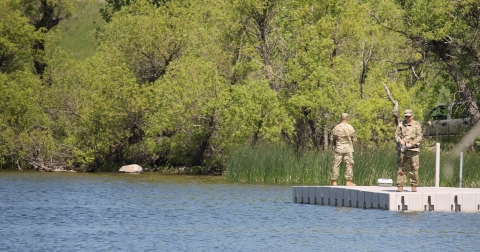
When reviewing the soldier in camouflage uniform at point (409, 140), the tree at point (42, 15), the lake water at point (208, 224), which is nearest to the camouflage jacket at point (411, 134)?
the soldier in camouflage uniform at point (409, 140)

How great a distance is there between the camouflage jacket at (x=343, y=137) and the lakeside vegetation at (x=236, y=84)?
7.44 metres

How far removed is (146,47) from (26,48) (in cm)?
756

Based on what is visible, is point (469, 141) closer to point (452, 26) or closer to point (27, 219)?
point (452, 26)

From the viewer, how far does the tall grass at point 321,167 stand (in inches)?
1109

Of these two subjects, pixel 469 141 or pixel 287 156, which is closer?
pixel 287 156

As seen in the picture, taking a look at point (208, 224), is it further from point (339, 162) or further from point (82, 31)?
point (82, 31)

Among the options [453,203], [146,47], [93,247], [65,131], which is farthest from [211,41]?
[93,247]

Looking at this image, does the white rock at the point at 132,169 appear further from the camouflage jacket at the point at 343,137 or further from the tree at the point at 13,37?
the camouflage jacket at the point at 343,137

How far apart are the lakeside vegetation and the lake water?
7729 mm

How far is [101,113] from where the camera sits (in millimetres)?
40719

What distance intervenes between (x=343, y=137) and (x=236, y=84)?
605 inches

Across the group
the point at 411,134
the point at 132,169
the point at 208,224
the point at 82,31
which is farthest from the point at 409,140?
the point at 82,31

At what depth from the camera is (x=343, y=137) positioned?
24.2 m

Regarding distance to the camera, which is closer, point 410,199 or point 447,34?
point 410,199
